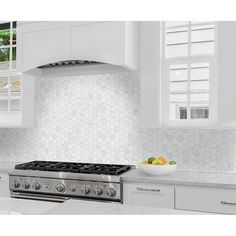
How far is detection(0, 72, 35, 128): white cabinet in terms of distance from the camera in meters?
3.57

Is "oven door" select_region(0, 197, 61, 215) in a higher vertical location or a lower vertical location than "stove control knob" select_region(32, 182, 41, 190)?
higher

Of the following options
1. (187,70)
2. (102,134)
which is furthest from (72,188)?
(187,70)

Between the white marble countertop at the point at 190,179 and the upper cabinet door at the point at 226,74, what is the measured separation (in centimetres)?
51

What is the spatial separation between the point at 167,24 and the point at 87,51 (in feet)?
2.96

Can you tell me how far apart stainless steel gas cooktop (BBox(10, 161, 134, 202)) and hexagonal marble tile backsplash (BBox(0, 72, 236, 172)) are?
401 millimetres

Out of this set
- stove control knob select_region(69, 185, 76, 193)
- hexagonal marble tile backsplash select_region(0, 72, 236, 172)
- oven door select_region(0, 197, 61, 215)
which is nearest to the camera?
oven door select_region(0, 197, 61, 215)

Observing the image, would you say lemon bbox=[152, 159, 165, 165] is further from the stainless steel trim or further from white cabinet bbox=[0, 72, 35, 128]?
white cabinet bbox=[0, 72, 35, 128]

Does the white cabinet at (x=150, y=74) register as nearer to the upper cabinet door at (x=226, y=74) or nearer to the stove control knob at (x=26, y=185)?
the upper cabinet door at (x=226, y=74)

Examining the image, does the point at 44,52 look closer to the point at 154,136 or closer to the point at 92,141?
the point at 92,141

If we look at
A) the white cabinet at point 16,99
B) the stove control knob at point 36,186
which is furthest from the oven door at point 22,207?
the white cabinet at point 16,99

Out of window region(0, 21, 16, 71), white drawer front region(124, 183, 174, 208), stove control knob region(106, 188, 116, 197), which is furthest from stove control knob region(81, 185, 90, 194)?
window region(0, 21, 16, 71)

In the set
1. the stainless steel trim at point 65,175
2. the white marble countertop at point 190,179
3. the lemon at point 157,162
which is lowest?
the stainless steel trim at point 65,175

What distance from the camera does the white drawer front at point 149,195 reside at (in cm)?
256

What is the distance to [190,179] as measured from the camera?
2.58m
